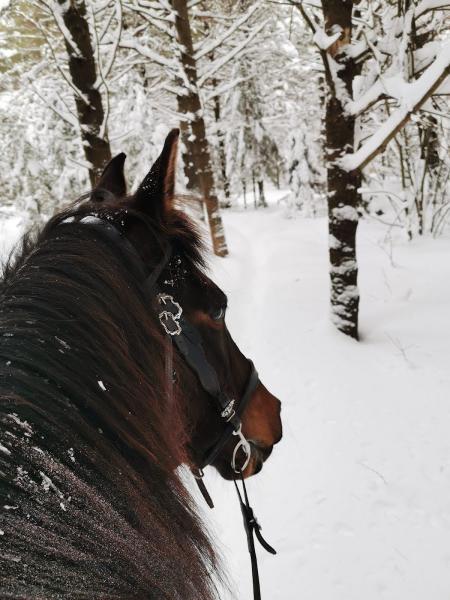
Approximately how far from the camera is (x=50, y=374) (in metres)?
0.76

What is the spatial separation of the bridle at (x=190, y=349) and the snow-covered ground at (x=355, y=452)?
0.36 meters

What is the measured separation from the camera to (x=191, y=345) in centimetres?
119

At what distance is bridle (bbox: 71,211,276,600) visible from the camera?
3.38ft

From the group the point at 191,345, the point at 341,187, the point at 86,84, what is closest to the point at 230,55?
the point at 86,84

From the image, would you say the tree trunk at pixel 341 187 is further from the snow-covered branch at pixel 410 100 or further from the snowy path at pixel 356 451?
the snowy path at pixel 356 451

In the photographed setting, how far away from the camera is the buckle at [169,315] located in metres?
1.07

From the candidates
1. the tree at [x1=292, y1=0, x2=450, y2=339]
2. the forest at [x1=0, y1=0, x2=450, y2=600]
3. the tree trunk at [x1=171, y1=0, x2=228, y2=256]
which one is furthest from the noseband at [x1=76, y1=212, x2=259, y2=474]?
the tree trunk at [x1=171, y1=0, x2=228, y2=256]

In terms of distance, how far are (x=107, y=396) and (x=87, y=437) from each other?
97mm

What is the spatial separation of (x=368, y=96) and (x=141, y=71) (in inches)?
502

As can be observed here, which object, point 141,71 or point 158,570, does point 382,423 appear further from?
point 141,71

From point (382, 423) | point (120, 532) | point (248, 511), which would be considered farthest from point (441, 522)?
point (120, 532)

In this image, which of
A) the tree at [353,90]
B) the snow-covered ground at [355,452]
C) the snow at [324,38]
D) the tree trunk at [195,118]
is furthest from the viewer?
the tree trunk at [195,118]

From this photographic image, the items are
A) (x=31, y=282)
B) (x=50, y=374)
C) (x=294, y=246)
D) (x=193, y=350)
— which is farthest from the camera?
(x=294, y=246)

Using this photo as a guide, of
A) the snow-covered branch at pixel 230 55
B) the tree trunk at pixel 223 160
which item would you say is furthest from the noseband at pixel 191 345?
the tree trunk at pixel 223 160
